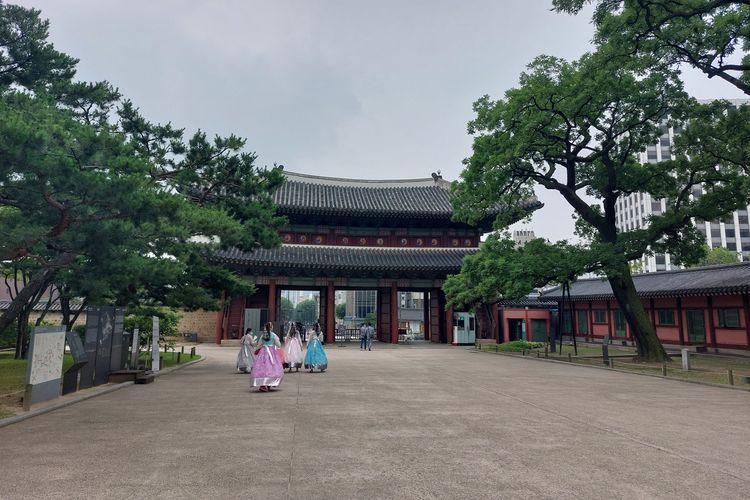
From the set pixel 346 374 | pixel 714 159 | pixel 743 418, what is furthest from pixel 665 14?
pixel 346 374

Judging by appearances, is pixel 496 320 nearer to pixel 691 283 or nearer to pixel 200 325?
pixel 691 283

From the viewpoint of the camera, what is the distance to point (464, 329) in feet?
96.1

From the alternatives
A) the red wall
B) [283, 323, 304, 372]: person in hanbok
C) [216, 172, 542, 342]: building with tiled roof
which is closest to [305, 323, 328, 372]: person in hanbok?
[283, 323, 304, 372]: person in hanbok

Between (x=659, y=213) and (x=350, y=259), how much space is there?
68069mm

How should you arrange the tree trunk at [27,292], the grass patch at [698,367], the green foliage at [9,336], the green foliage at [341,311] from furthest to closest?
the green foliage at [341,311], the green foliage at [9,336], the grass patch at [698,367], the tree trunk at [27,292]

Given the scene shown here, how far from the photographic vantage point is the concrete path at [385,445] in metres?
4.20

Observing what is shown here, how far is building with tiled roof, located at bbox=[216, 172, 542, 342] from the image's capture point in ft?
90.4

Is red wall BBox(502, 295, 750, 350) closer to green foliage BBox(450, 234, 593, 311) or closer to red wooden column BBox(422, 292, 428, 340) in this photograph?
red wooden column BBox(422, 292, 428, 340)

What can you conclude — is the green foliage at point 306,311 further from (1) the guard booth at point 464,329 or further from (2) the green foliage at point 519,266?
(2) the green foliage at point 519,266

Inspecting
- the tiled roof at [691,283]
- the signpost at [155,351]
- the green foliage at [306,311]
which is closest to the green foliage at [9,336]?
the signpost at [155,351]

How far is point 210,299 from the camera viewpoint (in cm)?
1588

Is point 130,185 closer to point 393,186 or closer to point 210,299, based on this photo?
point 210,299

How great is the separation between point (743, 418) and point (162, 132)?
54.7 ft

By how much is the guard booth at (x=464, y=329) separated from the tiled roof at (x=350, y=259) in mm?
3735
